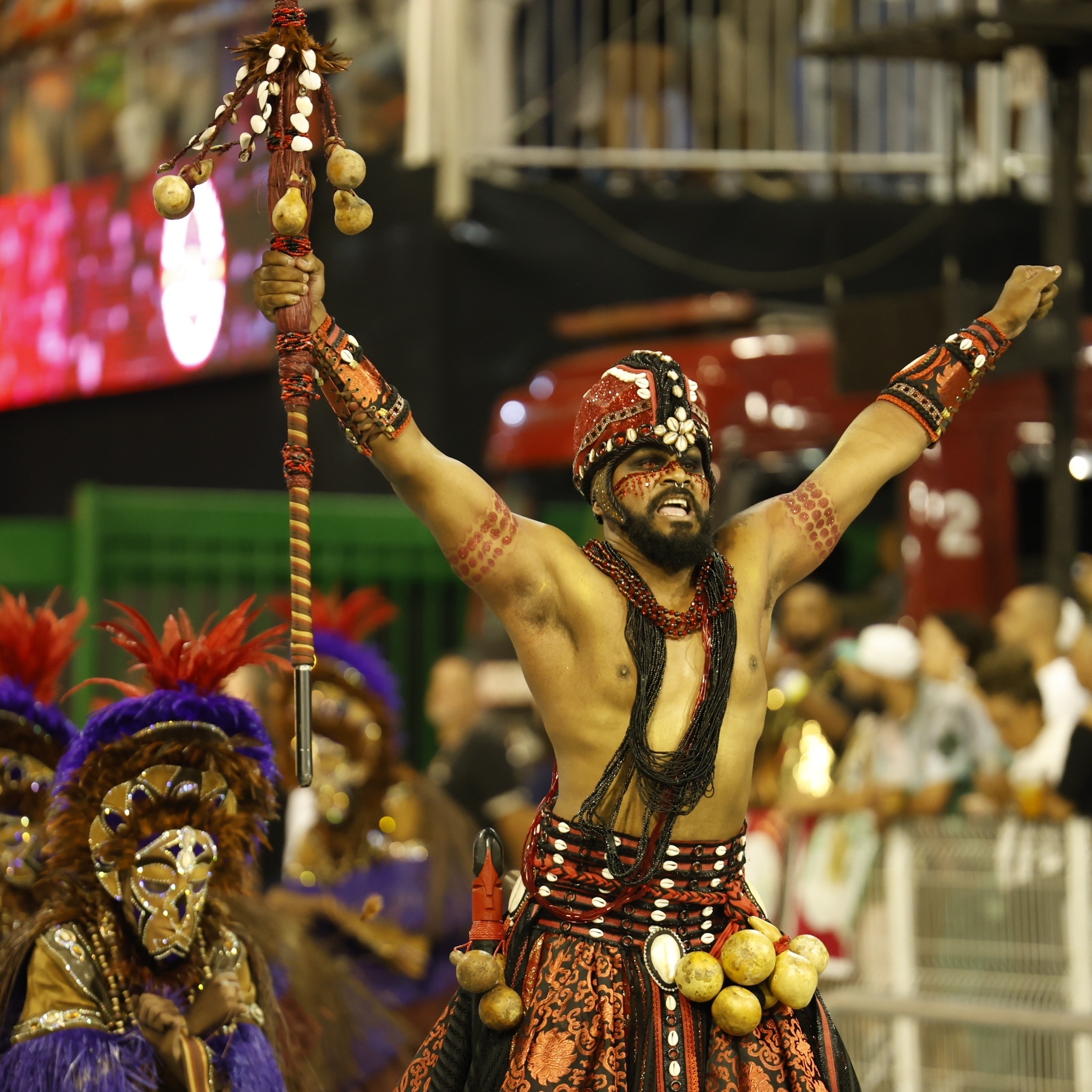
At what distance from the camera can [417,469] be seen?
132 inches

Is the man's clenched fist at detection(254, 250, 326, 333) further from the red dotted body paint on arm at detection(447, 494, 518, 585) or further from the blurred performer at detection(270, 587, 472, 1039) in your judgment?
the blurred performer at detection(270, 587, 472, 1039)

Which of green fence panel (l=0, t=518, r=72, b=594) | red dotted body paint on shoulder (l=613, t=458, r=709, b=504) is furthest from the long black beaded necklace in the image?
green fence panel (l=0, t=518, r=72, b=594)

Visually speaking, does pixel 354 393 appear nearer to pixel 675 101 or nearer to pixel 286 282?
pixel 286 282

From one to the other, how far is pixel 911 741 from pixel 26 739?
11.7 feet

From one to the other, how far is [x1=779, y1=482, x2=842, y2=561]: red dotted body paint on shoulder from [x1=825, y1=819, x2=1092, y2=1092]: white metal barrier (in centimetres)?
279

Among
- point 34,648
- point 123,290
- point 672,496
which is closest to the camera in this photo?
point 672,496

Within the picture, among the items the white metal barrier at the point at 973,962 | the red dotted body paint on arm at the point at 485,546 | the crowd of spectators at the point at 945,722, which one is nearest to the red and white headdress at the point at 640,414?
the red dotted body paint on arm at the point at 485,546

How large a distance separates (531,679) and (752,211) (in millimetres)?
8725

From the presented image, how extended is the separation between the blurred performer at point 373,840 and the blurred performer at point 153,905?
2.17 metres

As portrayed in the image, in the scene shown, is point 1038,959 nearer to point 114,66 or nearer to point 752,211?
point 752,211

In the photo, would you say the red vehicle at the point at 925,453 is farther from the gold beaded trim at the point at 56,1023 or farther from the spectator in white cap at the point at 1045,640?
the gold beaded trim at the point at 56,1023

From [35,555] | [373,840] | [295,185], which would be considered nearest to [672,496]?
[295,185]

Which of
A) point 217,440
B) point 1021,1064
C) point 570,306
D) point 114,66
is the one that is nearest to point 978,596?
point 1021,1064

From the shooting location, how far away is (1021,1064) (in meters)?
6.23
